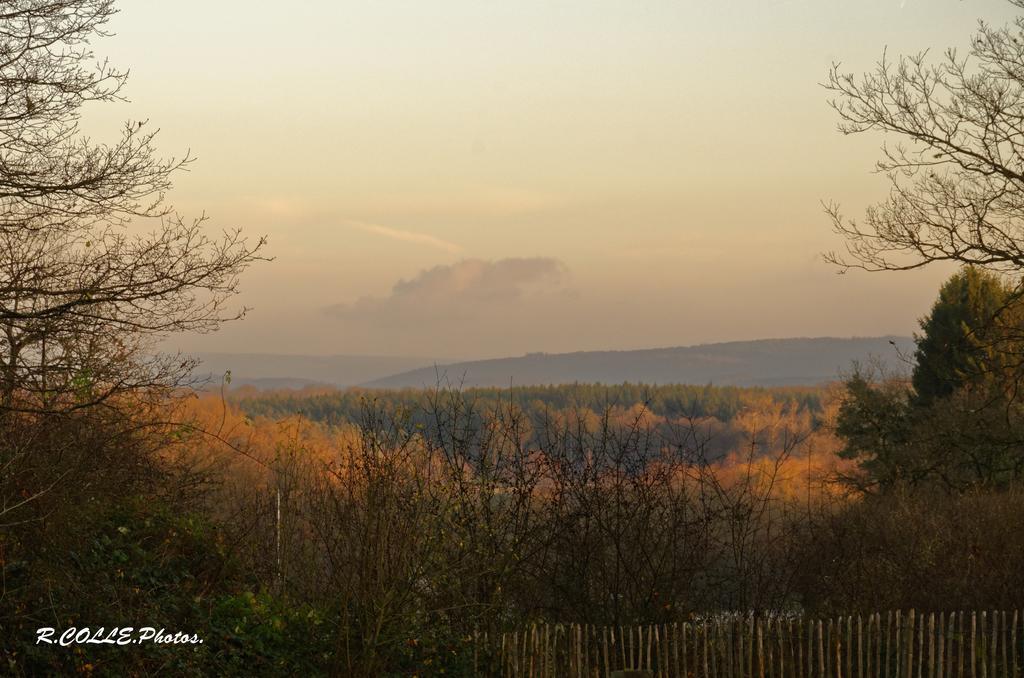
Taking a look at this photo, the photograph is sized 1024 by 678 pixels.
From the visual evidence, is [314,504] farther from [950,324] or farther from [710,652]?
[950,324]

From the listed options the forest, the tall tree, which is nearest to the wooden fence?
the forest

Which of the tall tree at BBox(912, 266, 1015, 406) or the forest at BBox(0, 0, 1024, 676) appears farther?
the tall tree at BBox(912, 266, 1015, 406)

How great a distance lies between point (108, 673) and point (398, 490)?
3038mm

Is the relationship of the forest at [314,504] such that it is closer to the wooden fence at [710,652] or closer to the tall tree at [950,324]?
the wooden fence at [710,652]

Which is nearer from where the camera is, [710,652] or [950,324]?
[710,652]

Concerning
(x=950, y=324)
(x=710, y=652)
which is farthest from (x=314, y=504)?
(x=950, y=324)

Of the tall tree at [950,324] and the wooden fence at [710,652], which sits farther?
the tall tree at [950,324]

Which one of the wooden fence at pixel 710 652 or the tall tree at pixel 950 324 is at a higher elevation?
the tall tree at pixel 950 324

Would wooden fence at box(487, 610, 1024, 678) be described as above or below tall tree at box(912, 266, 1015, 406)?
below

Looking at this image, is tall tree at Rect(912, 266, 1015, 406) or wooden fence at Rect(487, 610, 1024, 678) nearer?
wooden fence at Rect(487, 610, 1024, 678)

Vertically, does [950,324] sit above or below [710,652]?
above

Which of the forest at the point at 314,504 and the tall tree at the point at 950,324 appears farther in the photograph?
the tall tree at the point at 950,324

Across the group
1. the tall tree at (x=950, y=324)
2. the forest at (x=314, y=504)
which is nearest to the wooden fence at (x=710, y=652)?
the forest at (x=314, y=504)

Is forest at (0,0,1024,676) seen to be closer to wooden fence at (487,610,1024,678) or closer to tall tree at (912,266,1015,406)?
wooden fence at (487,610,1024,678)
